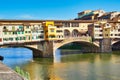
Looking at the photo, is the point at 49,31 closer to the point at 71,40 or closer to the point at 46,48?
the point at 46,48

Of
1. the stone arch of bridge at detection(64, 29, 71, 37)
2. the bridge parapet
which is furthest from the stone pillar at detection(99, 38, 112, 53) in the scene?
the stone arch of bridge at detection(64, 29, 71, 37)

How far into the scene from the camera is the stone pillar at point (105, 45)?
53906mm

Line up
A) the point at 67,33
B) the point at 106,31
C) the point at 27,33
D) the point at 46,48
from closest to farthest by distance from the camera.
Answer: the point at 27,33 < the point at 46,48 < the point at 106,31 < the point at 67,33

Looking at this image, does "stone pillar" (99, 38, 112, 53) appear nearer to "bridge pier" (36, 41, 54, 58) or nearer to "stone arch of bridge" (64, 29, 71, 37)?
"stone arch of bridge" (64, 29, 71, 37)

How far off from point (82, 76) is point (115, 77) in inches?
110

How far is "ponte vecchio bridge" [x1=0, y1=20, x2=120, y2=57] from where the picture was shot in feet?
146

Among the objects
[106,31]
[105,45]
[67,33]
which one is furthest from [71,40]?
[67,33]

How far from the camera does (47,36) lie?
47.2 metres

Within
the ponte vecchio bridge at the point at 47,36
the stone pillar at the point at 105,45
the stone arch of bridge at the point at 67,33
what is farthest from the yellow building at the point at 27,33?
the stone arch of bridge at the point at 67,33

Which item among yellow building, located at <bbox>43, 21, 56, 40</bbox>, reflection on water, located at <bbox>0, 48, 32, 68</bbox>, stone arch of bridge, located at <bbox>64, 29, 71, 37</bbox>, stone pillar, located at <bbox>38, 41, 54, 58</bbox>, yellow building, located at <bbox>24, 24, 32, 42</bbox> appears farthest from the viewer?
stone arch of bridge, located at <bbox>64, 29, 71, 37</bbox>

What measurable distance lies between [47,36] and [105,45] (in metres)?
12.1

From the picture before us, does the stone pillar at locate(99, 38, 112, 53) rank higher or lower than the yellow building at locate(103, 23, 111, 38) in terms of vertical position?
lower

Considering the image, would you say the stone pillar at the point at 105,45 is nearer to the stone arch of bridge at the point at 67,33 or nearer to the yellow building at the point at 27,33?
the stone arch of bridge at the point at 67,33

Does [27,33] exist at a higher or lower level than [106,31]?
lower
